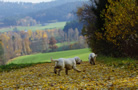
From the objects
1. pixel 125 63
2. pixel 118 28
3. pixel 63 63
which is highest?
pixel 118 28

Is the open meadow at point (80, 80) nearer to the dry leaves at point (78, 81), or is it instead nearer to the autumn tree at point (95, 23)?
the dry leaves at point (78, 81)

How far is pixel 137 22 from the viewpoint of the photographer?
18.4 m

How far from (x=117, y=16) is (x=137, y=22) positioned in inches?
80.3

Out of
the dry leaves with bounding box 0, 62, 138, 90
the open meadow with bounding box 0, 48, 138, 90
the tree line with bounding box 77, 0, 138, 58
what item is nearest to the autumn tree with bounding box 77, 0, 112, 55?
the tree line with bounding box 77, 0, 138, 58

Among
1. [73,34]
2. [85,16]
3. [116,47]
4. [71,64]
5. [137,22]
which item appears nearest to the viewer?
[71,64]

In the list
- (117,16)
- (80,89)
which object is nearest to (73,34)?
(117,16)

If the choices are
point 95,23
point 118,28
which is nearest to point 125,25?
point 118,28

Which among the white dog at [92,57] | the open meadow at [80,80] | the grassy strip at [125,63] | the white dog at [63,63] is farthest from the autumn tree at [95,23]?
the white dog at [63,63]

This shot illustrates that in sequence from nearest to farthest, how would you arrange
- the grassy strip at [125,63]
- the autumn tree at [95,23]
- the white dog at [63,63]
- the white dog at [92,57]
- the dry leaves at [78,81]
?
the dry leaves at [78,81], the white dog at [63,63], the grassy strip at [125,63], the white dog at [92,57], the autumn tree at [95,23]

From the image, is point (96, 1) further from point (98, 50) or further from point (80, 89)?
point (80, 89)

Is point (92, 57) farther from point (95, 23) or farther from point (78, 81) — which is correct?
point (95, 23)

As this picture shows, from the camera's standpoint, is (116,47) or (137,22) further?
(116,47)

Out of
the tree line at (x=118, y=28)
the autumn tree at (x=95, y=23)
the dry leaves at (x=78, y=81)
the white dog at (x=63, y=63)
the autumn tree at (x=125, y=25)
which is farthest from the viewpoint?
the autumn tree at (x=95, y=23)

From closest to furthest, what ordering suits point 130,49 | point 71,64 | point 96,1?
point 71,64 → point 130,49 → point 96,1
